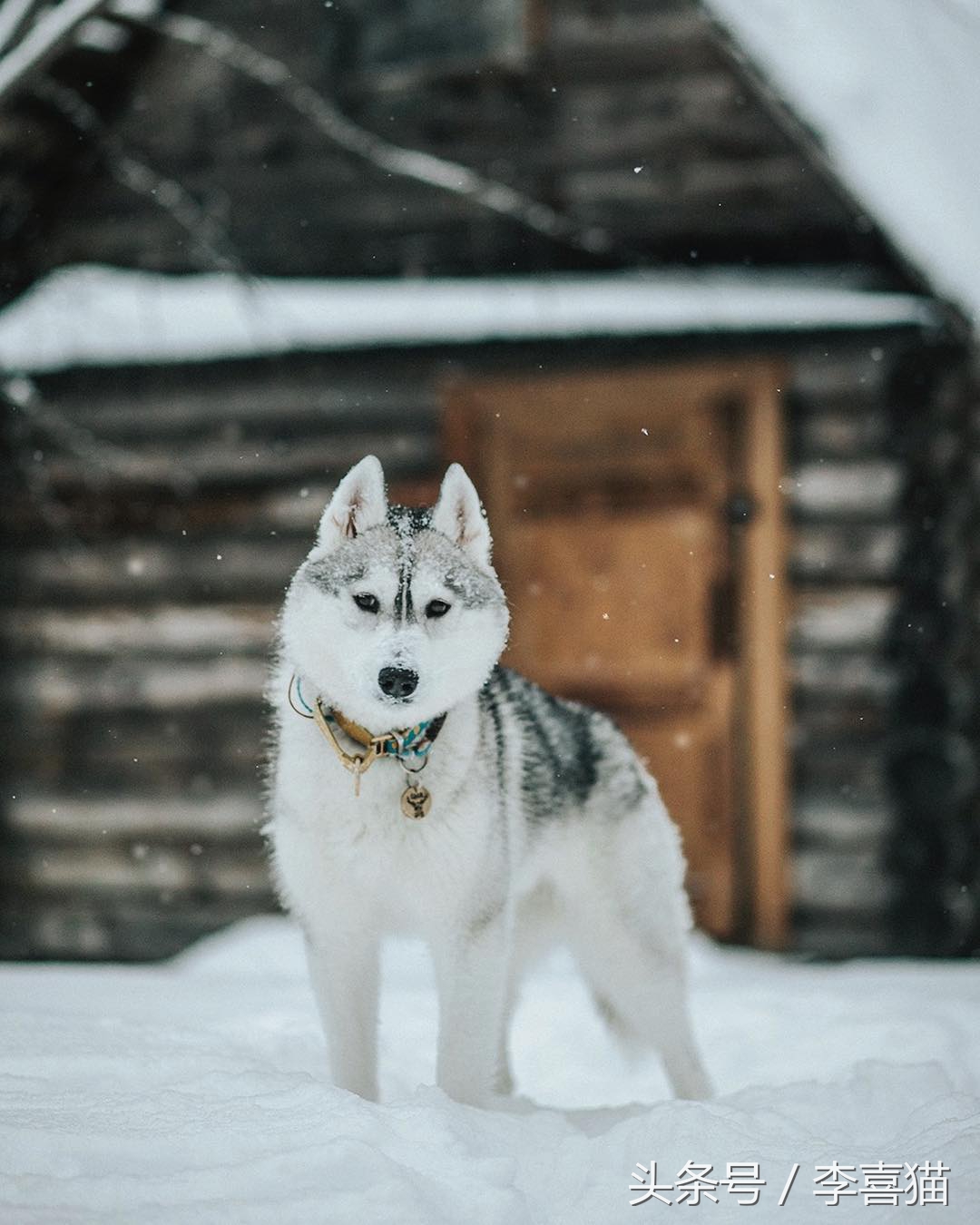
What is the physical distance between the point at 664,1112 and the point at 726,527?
3933 millimetres

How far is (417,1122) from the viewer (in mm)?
2076

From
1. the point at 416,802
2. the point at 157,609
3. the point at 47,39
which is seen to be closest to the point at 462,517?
the point at 416,802

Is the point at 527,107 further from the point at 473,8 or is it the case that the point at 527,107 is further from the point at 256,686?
the point at 256,686

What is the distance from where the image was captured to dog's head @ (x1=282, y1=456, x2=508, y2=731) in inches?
87.1

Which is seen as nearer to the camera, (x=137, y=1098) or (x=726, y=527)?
(x=137, y=1098)

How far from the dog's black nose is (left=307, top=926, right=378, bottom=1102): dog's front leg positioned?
0.66 metres

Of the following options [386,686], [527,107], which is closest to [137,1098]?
[386,686]

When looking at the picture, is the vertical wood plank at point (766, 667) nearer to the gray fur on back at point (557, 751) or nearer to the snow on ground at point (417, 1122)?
the snow on ground at point (417, 1122)

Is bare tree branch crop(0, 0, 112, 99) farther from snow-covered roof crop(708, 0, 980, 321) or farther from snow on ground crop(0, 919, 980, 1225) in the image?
snow on ground crop(0, 919, 980, 1225)

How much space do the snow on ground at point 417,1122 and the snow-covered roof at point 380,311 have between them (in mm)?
3453

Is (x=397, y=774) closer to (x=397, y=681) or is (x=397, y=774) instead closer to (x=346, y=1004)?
(x=397, y=681)

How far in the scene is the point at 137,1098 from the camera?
2217mm

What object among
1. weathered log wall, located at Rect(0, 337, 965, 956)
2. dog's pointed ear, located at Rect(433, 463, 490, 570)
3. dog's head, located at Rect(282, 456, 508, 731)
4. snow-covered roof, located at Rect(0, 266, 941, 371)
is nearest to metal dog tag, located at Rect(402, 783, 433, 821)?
dog's head, located at Rect(282, 456, 508, 731)

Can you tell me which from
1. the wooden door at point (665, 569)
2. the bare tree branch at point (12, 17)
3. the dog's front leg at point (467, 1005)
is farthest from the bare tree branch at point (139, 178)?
the dog's front leg at point (467, 1005)
